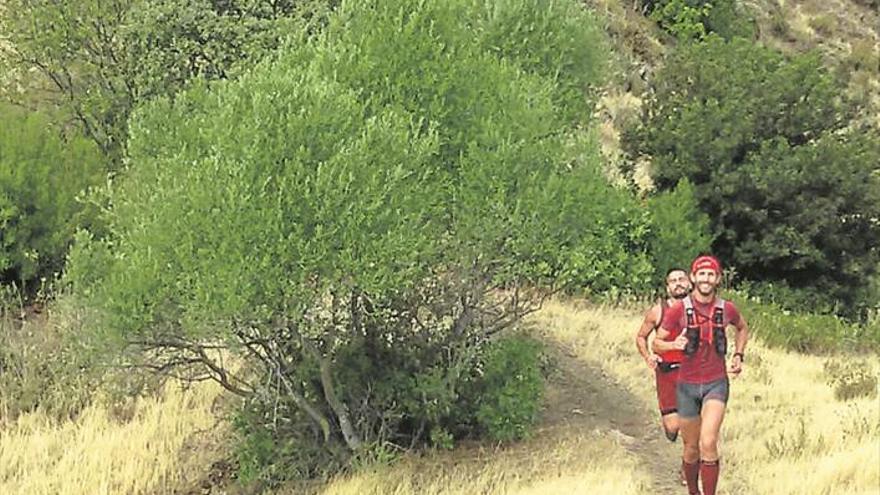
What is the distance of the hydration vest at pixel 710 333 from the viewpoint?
6.43 metres

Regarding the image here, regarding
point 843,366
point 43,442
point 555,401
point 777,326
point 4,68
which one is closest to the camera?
point 43,442

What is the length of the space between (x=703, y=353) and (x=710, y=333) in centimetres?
15

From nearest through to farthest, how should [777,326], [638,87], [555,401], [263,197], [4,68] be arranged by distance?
[263,197] < [555,401] < [777,326] < [4,68] < [638,87]

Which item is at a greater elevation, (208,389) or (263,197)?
(263,197)

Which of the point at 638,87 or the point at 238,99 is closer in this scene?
the point at 238,99

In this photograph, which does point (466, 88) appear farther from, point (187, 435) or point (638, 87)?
point (638, 87)

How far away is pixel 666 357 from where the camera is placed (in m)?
6.84

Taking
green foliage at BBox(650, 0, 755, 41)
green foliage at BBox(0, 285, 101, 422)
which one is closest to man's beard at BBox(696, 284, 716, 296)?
green foliage at BBox(0, 285, 101, 422)

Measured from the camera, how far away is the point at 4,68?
16.3m

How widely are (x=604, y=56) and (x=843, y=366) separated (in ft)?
18.2

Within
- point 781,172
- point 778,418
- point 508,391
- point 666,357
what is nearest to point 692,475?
point 666,357

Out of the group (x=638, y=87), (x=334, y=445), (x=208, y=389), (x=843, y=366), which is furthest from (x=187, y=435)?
(x=638, y=87)

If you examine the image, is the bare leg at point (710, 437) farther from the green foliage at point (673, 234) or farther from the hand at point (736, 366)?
the green foliage at point (673, 234)

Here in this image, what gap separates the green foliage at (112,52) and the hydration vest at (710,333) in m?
10.5
